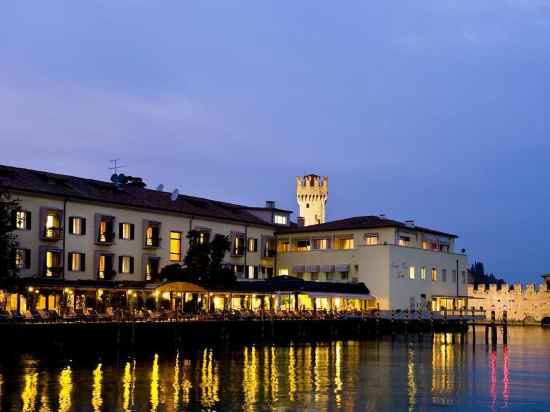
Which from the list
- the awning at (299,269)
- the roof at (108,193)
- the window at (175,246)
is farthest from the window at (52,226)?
the awning at (299,269)

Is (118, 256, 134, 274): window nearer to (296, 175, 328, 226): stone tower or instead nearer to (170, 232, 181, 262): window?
(170, 232, 181, 262): window

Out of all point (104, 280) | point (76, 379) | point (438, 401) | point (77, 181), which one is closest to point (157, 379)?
point (76, 379)

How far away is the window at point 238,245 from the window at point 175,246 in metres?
7.19

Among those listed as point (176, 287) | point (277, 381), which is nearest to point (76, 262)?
point (176, 287)

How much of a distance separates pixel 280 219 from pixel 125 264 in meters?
24.9

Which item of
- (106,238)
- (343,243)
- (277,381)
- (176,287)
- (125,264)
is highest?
(343,243)

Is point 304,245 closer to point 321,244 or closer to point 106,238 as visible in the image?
point 321,244

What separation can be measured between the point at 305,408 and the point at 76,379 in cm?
1235

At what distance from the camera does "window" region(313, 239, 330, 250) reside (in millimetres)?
89312

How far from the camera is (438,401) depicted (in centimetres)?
3925

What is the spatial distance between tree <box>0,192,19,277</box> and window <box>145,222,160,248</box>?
50.6 feet

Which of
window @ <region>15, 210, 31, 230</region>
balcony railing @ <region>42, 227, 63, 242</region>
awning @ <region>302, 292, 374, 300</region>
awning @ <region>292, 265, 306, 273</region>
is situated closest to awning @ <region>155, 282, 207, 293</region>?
balcony railing @ <region>42, 227, 63, 242</region>

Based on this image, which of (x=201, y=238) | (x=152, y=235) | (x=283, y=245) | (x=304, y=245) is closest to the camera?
(x=152, y=235)

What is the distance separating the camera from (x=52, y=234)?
220 feet
